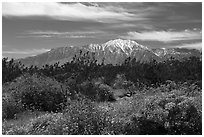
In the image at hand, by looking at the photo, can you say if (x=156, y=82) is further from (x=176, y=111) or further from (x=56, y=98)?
(x=176, y=111)

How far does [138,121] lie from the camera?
10109mm

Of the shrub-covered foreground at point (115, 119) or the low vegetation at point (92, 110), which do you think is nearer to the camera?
the shrub-covered foreground at point (115, 119)

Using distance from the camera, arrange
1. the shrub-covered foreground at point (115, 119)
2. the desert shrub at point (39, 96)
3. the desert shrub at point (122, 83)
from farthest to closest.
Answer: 1. the desert shrub at point (122, 83)
2. the desert shrub at point (39, 96)
3. the shrub-covered foreground at point (115, 119)

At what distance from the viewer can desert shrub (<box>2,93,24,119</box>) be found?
11961mm

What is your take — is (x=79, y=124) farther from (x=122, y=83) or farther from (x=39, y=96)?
(x=122, y=83)

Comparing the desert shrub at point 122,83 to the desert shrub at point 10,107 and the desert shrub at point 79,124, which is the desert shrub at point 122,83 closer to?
the desert shrub at point 10,107

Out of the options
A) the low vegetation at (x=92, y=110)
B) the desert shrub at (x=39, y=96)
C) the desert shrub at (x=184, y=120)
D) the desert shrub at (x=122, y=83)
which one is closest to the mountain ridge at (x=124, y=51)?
the desert shrub at (x=122, y=83)

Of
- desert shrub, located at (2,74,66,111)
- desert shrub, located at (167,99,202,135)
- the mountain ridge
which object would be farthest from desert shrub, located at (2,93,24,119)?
desert shrub, located at (167,99,202,135)

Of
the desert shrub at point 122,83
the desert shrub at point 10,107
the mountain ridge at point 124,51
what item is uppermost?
the mountain ridge at point 124,51

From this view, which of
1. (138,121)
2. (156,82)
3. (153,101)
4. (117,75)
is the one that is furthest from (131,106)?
(117,75)

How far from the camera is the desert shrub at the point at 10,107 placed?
39.2ft

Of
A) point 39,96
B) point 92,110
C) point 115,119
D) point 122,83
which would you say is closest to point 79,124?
point 92,110

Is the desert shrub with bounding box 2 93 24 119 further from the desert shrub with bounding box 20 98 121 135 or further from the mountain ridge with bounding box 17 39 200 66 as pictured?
the mountain ridge with bounding box 17 39 200 66

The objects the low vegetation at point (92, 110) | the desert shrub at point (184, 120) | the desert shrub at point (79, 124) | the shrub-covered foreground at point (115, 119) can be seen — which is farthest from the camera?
the desert shrub at point (184, 120)
